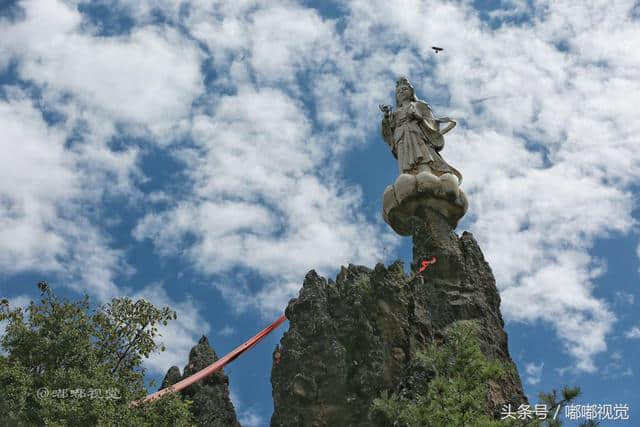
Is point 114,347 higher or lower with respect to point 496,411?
higher

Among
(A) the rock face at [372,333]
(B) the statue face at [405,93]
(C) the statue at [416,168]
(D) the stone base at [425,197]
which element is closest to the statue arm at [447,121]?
(C) the statue at [416,168]

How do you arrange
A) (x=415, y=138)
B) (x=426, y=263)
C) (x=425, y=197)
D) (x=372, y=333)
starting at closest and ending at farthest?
1. (x=372, y=333)
2. (x=426, y=263)
3. (x=425, y=197)
4. (x=415, y=138)

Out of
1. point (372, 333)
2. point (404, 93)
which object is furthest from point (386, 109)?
point (372, 333)

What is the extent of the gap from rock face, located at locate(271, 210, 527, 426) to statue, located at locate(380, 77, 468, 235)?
57.3 inches

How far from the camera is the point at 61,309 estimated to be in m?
19.4

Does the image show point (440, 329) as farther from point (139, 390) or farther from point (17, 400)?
point (17, 400)

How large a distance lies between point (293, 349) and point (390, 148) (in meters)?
8.26

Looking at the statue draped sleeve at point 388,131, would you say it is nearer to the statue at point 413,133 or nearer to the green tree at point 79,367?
the statue at point 413,133

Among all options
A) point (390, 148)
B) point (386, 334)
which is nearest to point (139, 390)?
point (386, 334)

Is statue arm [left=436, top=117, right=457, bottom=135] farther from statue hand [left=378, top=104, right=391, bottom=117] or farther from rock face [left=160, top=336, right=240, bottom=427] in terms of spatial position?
rock face [left=160, top=336, right=240, bottom=427]

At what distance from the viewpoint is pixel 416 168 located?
22422 millimetres

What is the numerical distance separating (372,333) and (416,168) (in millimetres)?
6506

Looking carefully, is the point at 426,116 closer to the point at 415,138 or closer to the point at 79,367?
the point at 415,138

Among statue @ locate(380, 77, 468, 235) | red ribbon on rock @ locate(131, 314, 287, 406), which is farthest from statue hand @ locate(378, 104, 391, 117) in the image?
red ribbon on rock @ locate(131, 314, 287, 406)
